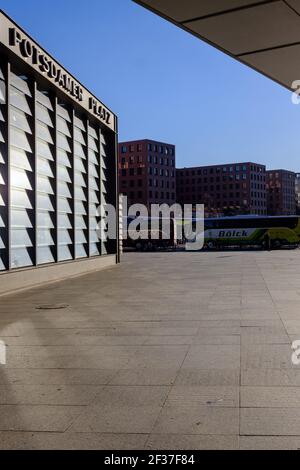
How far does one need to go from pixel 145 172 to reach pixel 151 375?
142 meters

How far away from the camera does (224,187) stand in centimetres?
16338

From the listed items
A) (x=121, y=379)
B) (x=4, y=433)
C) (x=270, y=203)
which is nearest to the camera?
(x=4, y=433)

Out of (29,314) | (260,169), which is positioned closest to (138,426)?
(29,314)

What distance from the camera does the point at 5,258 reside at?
607 inches

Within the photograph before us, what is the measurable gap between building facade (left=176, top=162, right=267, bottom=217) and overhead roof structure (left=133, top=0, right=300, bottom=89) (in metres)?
153

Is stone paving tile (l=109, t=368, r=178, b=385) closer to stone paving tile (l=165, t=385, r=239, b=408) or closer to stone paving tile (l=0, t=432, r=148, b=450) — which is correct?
stone paving tile (l=165, t=385, r=239, b=408)

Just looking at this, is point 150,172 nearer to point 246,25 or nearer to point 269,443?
point 246,25

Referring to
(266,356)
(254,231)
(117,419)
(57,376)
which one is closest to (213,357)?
(266,356)

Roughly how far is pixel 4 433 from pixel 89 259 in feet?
63.6

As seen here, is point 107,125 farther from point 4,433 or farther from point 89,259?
point 4,433

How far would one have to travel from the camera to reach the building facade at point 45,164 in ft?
50.7

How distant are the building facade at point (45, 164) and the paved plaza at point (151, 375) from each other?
487cm

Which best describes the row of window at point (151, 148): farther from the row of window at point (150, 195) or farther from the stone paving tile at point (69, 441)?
the stone paving tile at point (69, 441)

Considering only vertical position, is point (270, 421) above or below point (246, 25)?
below
